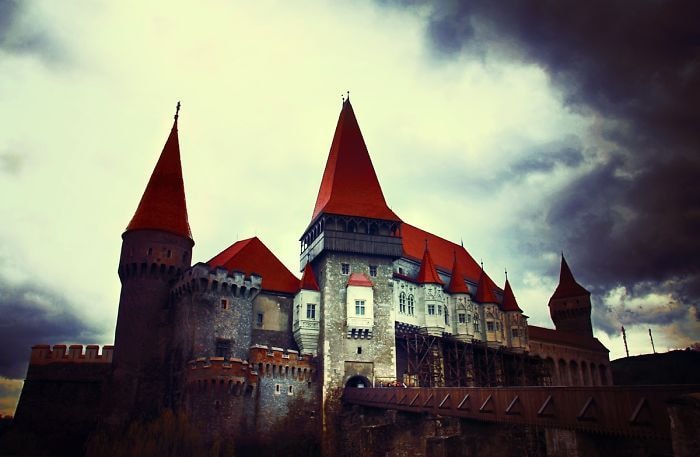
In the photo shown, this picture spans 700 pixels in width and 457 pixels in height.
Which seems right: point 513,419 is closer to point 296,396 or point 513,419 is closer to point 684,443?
point 684,443

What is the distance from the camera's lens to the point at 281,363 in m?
34.5

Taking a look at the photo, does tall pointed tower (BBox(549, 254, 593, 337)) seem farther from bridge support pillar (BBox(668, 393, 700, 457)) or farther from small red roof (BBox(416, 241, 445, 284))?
bridge support pillar (BBox(668, 393, 700, 457))

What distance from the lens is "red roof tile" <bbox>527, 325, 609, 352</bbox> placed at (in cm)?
5605

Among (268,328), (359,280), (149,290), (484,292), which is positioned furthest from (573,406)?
(484,292)

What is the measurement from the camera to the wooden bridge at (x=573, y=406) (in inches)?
516

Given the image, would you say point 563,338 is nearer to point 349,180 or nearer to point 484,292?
point 484,292

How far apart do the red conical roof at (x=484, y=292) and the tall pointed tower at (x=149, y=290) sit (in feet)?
81.8

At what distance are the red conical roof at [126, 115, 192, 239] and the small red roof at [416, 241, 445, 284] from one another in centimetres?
1823

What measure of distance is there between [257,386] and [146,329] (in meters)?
8.87

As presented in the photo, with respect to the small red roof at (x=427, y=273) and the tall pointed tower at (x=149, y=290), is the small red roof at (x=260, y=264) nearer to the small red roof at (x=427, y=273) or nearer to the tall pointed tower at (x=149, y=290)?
the tall pointed tower at (x=149, y=290)

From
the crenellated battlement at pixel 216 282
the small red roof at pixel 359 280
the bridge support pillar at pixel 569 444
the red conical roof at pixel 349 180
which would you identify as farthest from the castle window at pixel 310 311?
the bridge support pillar at pixel 569 444

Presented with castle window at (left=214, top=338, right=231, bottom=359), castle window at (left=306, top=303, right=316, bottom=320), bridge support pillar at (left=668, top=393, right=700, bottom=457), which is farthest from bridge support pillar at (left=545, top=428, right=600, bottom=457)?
castle window at (left=214, top=338, right=231, bottom=359)

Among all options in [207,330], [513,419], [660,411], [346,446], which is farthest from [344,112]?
[660,411]

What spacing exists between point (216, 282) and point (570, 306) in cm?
5369
